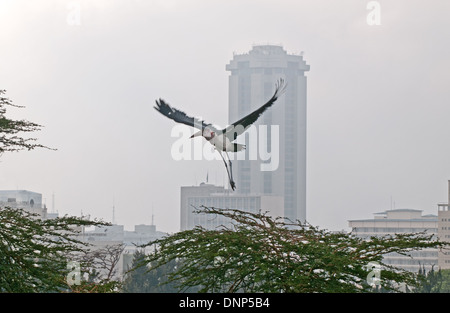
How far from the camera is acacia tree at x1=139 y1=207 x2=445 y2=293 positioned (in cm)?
804

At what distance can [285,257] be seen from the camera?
831 cm

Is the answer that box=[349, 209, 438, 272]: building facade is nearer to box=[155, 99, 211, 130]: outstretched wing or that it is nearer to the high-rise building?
the high-rise building

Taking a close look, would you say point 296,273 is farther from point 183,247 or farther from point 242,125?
point 242,125

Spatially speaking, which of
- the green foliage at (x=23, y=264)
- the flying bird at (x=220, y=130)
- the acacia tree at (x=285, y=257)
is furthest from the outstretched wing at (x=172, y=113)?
the acacia tree at (x=285, y=257)

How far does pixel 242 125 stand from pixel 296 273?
6860 mm

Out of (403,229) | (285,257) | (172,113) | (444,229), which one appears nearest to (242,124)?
(172,113)

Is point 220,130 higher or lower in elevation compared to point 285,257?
higher

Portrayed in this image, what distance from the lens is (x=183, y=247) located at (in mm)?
8945

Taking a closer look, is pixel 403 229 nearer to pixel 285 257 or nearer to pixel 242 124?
pixel 242 124

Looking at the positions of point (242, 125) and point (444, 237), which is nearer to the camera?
point (242, 125)

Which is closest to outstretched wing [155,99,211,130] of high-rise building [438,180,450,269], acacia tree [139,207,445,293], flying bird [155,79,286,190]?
flying bird [155,79,286,190]
